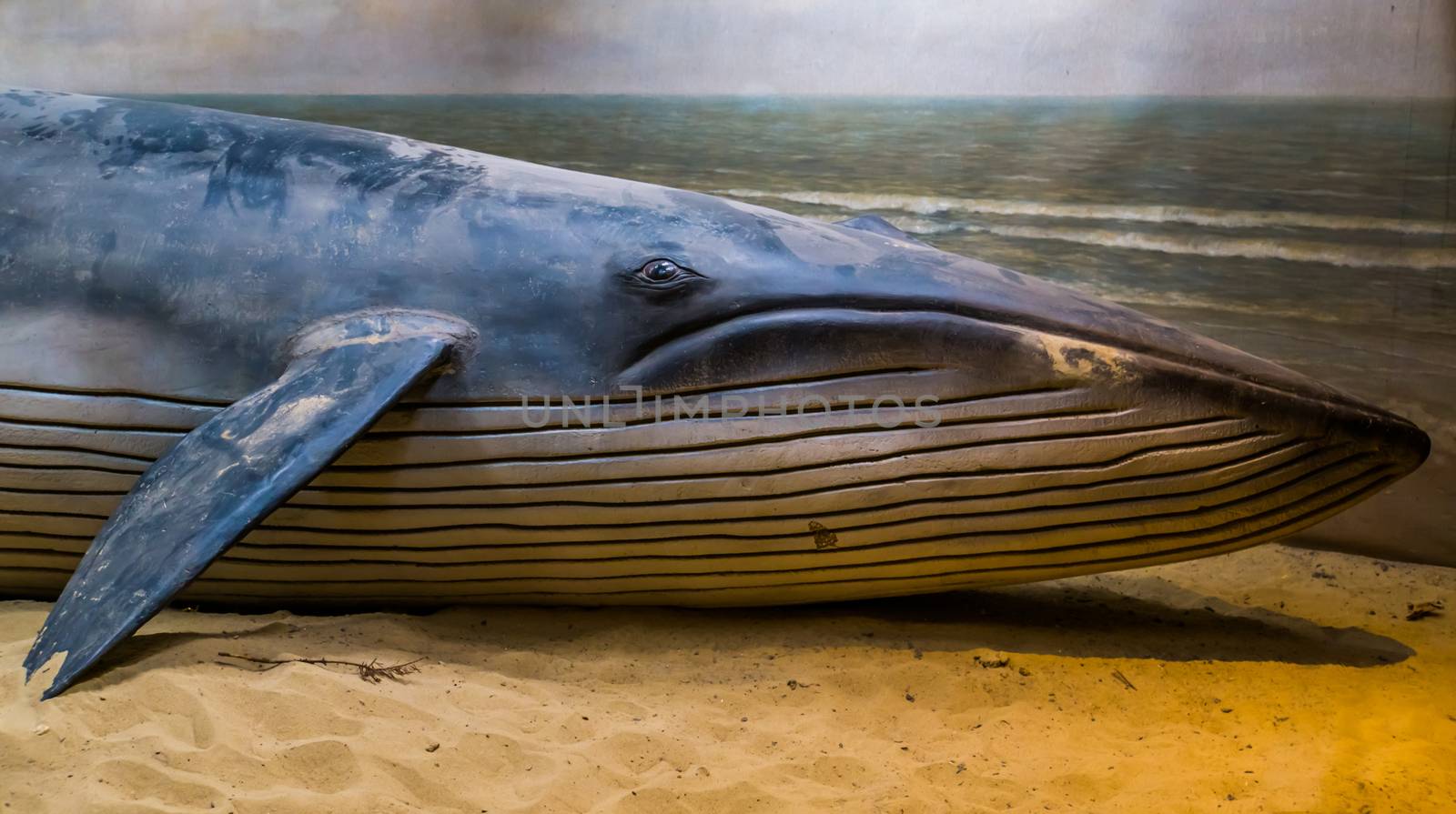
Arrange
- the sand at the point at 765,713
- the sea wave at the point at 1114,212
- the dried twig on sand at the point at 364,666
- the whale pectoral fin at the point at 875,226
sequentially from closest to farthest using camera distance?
the sand at the point at 765,713 < the dried twig on sand at the point at 364,666 < the whale pectoral fin at the point at 875,226 < the sea wave at the point at 1114,212

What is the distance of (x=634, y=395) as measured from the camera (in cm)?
344

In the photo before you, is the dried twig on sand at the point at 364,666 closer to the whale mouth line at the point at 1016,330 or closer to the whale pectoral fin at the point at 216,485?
the whale pectoral fin at the point at 216,485

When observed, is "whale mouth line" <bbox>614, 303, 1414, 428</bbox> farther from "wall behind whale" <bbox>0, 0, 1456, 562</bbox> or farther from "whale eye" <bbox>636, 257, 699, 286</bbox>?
"wall behind whale" <bbox>0, 0, 1456, 562</bbox>

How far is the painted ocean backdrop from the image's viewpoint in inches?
207

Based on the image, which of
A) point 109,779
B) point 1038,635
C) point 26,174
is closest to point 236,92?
point 26,174

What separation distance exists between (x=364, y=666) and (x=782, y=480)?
147 centimetres

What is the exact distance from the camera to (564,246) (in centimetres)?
357

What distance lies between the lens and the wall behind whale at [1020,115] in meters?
5.29

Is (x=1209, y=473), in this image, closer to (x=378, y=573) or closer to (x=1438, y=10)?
(x=378, y=573)

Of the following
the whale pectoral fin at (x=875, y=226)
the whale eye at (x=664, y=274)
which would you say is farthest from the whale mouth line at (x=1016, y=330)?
the whale pectoral fin at (x=875, y=226)

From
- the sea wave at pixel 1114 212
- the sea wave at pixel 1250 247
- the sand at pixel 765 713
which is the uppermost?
the sea wave at pixel 1114 212

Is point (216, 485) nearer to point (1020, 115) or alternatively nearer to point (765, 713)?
point (765, 713)

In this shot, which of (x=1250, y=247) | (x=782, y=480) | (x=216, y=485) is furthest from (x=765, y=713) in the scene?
(x=1250, y=247)

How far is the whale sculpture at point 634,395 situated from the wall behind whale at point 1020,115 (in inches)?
92.9
